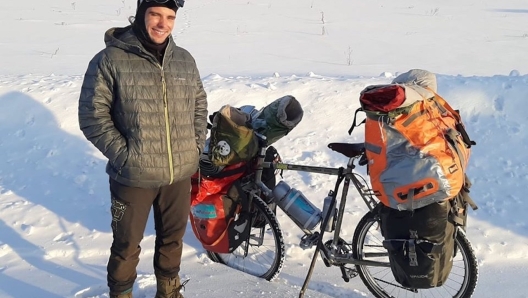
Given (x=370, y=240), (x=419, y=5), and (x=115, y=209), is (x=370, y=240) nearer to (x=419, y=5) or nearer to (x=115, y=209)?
(x=115, y=209)

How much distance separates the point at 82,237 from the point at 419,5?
18181 mm

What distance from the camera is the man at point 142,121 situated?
2.59m

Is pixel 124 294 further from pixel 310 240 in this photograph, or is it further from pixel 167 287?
pixel 310 240

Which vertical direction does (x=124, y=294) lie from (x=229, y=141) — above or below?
below

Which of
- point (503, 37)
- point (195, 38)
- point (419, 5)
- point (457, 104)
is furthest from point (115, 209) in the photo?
point (419, 5)

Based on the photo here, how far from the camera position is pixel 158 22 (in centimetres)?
260

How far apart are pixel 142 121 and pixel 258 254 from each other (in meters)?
1.89

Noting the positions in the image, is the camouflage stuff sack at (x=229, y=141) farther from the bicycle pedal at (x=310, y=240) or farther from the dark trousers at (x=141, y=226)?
the bicycle pedal at (x=310, y=240)

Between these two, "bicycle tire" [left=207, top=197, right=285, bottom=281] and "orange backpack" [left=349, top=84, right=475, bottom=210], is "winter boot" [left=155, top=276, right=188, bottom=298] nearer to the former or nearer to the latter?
"bicycle tire" [left=207, top=197, right=285, bottom=281]

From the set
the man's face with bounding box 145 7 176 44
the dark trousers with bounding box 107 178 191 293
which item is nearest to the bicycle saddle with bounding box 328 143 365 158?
the dark trousers with bounding box 107 178 191 293

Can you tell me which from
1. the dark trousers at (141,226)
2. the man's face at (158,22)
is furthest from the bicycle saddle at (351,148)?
the man's face at (158,22)

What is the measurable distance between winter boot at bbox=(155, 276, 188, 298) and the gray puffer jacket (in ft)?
2.50

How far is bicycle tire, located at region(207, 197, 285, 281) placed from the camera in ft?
12.3

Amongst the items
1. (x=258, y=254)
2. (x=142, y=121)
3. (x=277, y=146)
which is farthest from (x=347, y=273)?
(x=277, y=146)
